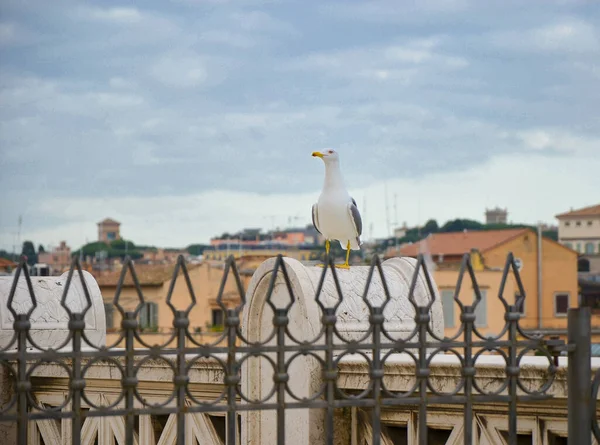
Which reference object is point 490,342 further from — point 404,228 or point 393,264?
point 404,228

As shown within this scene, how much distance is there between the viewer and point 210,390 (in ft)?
23.1

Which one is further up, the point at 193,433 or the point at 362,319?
the point at 362,319

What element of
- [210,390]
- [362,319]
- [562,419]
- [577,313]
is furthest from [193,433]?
[577,313]

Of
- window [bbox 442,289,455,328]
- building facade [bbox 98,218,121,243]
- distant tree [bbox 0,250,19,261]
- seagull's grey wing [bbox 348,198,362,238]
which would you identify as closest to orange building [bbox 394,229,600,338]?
window [bbox 442,289,455,328]

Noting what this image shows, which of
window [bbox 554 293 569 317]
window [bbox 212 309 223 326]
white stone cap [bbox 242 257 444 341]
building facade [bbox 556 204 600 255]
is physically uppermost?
building facade [bbox 556 204 600 255]

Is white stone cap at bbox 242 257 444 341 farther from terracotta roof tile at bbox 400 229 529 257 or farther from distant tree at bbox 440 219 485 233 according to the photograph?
distant tree at bbox 440 219 485 233

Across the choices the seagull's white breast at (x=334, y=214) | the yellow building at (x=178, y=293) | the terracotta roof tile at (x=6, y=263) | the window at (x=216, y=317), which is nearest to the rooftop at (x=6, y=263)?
the terracotta roof tile at (x=6, y=263)

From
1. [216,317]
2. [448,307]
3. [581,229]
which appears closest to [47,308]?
[448,307]

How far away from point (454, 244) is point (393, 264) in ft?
188

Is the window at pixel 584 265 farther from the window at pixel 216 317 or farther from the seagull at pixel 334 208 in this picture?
the seagull at pixel 334 208

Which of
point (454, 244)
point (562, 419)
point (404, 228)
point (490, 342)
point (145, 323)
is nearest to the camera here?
point (490, 342)

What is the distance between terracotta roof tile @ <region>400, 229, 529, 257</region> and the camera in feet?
197

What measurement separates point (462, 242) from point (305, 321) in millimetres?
57620

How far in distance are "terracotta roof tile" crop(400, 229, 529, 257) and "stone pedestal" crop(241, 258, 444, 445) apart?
167ft
